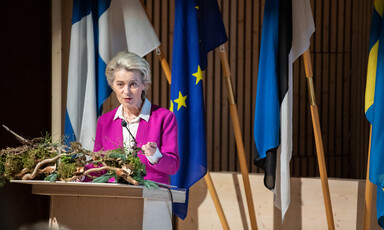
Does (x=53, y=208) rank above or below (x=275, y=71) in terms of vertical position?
below

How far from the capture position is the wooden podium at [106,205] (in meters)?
2.18

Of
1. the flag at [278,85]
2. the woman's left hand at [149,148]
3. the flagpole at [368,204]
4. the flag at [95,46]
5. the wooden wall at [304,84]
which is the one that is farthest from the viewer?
→ the wooden wall at [304,84]

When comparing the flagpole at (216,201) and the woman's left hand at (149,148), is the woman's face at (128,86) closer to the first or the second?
the woman's left hand at (149,148)

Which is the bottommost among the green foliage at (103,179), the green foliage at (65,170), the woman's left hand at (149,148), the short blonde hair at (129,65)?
the green foliage at (103,179)

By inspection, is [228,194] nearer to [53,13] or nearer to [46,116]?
[46,116]

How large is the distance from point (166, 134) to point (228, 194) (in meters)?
1.89

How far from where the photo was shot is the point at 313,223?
4344mm

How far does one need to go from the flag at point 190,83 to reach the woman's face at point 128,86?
134cm

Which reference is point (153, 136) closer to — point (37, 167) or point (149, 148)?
point (149, 148)

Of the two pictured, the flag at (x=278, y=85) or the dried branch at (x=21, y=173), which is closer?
the dried branch at (x=21, y=173)

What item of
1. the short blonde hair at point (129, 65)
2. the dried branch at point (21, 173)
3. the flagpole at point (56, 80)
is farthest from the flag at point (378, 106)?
the flagpole at point (56, 80)

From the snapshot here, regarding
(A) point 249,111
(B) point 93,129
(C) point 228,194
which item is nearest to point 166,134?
(B) point 93,129

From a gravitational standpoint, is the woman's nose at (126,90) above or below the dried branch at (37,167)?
above

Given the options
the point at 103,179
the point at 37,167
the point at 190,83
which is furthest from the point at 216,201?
the point at 37,167
